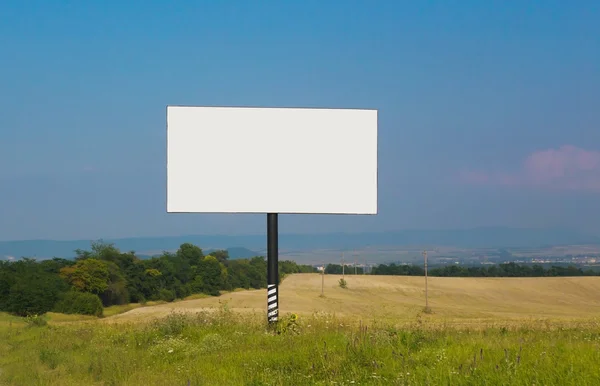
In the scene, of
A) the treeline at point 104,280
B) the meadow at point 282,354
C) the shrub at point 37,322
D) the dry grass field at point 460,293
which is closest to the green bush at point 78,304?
the treeline at point 104,280

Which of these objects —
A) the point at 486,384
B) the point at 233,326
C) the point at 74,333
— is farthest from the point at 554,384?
the point at 74,333

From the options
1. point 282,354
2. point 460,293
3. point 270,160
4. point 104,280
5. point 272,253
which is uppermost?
point 270,160

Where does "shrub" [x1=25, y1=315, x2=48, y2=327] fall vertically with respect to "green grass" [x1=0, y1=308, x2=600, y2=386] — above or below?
below

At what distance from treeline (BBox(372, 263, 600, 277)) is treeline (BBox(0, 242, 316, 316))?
1550 inches

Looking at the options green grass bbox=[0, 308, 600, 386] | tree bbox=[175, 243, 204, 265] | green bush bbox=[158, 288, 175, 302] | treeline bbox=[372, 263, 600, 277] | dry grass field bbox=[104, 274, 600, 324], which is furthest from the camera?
treeline bbox=[372, 263, 600, 277]

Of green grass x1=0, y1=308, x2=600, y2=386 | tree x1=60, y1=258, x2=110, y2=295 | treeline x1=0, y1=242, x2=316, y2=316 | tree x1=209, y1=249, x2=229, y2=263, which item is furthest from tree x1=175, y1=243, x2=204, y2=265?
green grass x1=0, y1=308, x2=600, y2=386

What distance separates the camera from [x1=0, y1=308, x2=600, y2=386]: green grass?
31.7ft

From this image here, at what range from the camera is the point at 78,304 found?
31719 millimetres

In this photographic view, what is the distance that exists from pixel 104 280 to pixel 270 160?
1682 cm

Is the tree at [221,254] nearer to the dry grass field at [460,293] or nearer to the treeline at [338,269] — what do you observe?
the dry grass field at [460,293]

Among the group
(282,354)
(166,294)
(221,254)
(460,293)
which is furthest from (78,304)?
(460,293)

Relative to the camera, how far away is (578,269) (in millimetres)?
81312

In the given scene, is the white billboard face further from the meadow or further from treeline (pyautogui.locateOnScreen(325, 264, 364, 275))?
treeline (pyautogui.locateOnScreen(325, 264, 364, 275))

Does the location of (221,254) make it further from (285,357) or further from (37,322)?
(285,357)
